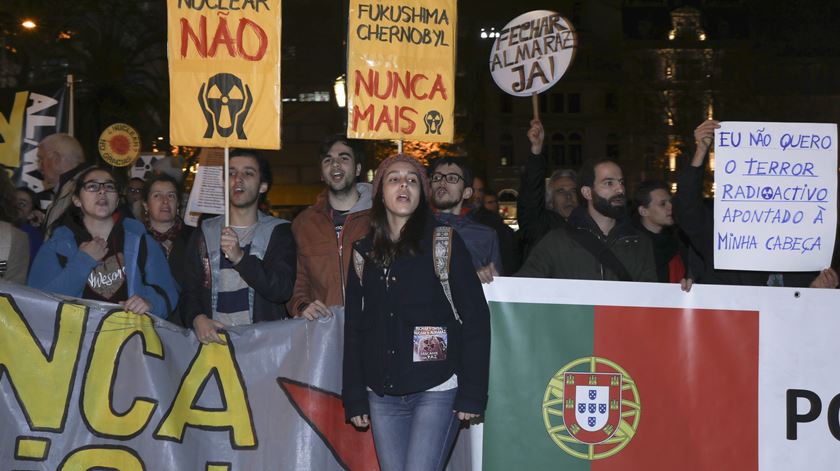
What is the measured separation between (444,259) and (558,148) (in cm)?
6674

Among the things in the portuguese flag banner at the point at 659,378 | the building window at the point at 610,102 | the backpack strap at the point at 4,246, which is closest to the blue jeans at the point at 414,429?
the portuguese flag banner at the point at 659,378

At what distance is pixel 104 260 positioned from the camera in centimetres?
555

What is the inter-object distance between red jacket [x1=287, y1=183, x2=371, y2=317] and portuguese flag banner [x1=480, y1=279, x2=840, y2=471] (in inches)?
30.5

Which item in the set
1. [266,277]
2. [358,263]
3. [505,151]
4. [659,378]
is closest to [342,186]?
[266,277]

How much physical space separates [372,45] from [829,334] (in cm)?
291

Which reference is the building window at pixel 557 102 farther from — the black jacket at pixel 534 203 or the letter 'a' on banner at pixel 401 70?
the letter 'a' on banner at pixel 401 70

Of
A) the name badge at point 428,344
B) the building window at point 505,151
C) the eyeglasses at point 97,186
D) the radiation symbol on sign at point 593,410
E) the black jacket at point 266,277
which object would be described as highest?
the building window at point 505,151

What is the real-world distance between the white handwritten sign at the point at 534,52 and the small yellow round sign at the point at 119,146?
9.06m

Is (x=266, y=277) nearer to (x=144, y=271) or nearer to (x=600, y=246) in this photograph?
(x=144, y=271)

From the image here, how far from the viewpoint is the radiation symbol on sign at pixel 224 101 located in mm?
5695

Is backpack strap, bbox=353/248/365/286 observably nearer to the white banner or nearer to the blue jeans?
the blue jeans

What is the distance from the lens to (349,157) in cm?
594

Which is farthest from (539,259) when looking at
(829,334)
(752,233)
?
(829,334)

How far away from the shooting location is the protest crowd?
15.4ft
